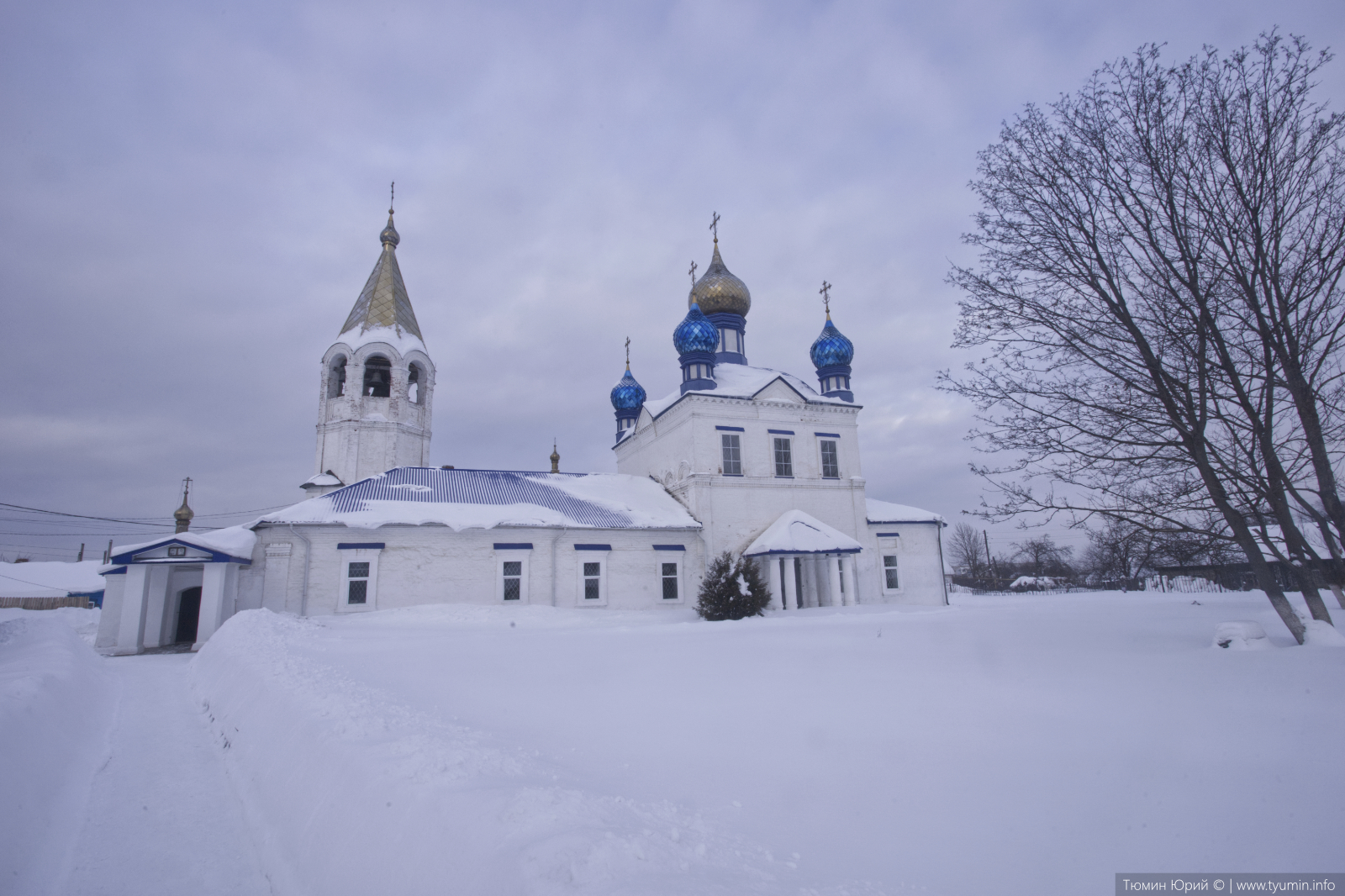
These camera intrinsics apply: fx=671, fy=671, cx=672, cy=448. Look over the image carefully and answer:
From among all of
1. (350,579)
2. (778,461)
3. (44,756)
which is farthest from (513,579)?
(44,756)

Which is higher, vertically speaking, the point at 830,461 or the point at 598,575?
the point at 830,461

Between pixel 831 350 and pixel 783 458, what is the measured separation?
5.10 meters

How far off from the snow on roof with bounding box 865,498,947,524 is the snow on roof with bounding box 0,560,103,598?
1789 inches

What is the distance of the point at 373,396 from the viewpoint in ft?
85.1

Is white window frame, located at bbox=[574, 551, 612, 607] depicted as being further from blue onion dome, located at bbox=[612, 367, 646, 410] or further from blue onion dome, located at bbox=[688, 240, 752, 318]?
blue onion dome, located at bbox=[688, 240, 752, 318]

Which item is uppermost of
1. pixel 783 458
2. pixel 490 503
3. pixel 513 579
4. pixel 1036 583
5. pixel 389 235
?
pixel 389 235

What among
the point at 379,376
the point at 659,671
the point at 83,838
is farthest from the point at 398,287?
the point at 83,838

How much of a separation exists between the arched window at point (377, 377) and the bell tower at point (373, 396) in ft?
0.10

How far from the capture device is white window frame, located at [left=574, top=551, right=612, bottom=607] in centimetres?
2038

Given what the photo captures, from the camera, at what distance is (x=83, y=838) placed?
15.1 feet

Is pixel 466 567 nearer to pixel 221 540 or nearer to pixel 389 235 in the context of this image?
pixel 221 540

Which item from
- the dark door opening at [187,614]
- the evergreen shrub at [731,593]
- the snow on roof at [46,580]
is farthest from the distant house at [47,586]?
the evergreen shrub at [731,593]

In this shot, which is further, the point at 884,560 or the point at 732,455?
the point at 884,560

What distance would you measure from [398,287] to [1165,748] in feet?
94.6
